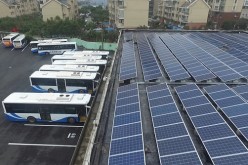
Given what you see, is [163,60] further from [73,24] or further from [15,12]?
[15,12]

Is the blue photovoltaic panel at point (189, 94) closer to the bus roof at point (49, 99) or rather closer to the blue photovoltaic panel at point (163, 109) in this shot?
the blue photovoltaic panel at point (163, 109)

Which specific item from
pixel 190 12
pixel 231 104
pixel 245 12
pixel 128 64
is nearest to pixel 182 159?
pixel 231 104

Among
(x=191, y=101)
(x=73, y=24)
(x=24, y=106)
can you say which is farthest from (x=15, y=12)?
(x=191, y=101)

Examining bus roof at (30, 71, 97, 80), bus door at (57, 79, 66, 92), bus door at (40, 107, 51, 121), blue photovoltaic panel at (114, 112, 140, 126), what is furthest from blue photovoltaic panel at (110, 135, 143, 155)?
bus door at (57, 79, 66, 92)

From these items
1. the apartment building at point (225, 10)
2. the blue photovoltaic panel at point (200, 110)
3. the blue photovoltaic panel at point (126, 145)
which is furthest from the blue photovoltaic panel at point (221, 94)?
the apartment building at point (225, 10)

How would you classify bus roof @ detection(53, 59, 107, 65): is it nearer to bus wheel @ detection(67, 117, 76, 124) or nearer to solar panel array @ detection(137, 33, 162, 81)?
solar panel array @ detection(137, 33, 162, 81)
